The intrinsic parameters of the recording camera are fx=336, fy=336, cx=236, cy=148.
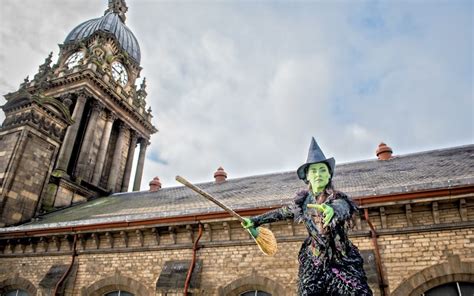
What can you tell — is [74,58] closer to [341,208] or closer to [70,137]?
[70,137]

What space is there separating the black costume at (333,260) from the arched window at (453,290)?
5.70 m

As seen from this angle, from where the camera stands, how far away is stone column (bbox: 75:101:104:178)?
20.8 meters

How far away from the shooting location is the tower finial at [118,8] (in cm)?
3067

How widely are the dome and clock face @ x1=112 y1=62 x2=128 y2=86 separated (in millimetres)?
1808

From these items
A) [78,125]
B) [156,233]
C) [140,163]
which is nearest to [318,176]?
[156,233]

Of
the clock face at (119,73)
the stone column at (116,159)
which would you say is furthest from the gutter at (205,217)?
the clock face at (119,73)

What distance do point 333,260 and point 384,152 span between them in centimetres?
1214

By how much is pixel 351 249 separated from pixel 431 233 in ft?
18.9

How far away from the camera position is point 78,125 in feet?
70.7

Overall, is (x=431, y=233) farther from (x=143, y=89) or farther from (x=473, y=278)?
(x=143, y=89)

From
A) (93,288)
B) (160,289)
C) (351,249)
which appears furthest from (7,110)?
(351,249)

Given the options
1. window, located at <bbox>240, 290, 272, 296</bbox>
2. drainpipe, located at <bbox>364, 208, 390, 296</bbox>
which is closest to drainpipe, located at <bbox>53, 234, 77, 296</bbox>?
window, located at <bbox>240, 290, 272, 296</bbox>

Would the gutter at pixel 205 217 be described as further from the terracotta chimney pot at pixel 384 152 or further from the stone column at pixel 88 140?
the stone column at pixel 88 140

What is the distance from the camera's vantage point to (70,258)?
1162 centimetres
